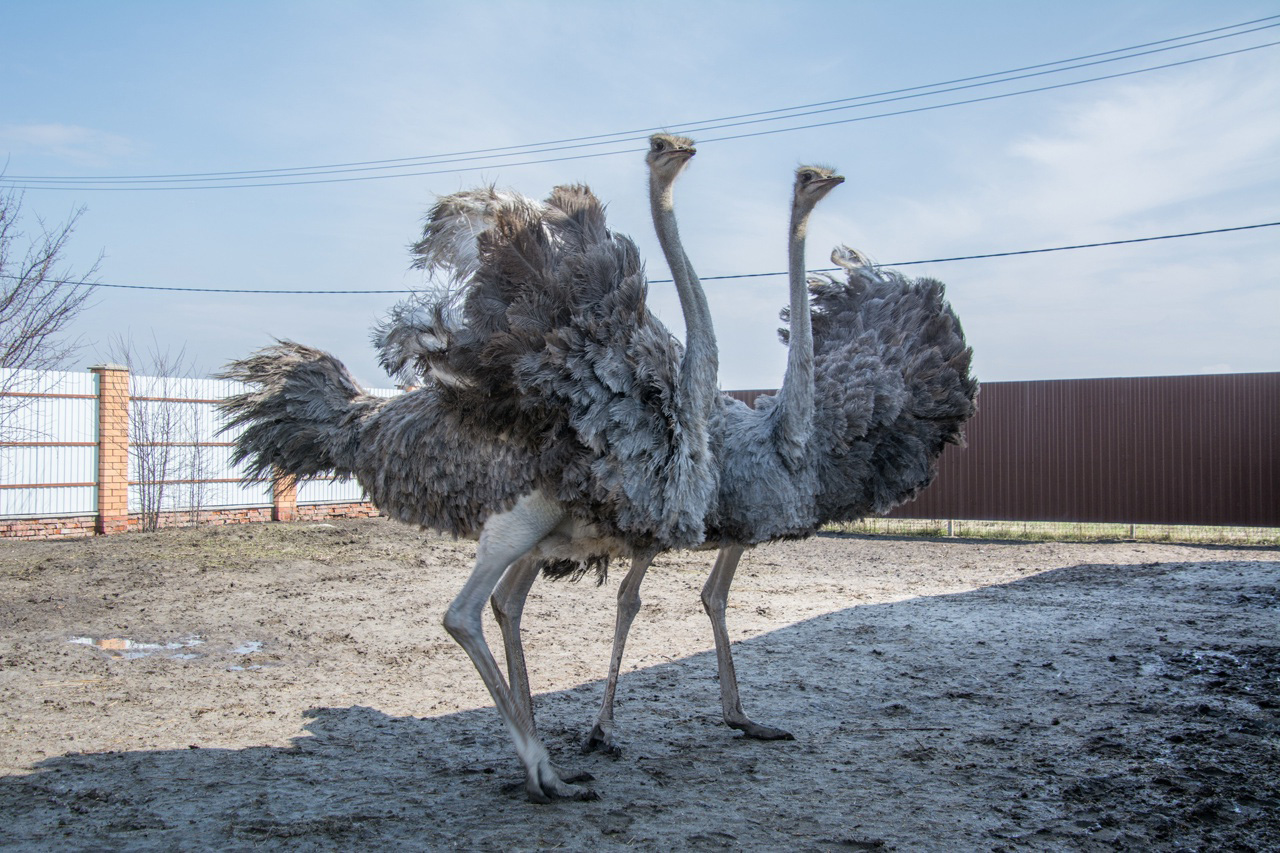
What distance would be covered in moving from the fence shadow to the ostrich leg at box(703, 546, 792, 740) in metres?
0.07

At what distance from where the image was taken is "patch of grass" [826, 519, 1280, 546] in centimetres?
1280

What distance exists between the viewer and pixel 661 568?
9867 mm

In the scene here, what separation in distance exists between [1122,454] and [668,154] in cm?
1123

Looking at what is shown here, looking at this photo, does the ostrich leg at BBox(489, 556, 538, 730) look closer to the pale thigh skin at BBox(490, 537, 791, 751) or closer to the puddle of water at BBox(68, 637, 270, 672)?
the pale thigh skin at BBox(490, 537, 791, 751)

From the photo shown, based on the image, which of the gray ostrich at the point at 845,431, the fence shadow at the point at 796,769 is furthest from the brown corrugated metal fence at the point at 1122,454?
the gray ostrich at the point at 845,431

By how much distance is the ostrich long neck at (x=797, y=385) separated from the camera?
3980mm

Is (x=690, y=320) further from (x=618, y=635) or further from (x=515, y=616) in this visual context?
(x=618, y=635)

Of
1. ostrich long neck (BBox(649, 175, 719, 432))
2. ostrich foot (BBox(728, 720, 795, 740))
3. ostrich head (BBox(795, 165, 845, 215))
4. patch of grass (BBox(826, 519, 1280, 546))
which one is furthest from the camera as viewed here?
patch of grass (BBox(826, 519, 1280, 546))

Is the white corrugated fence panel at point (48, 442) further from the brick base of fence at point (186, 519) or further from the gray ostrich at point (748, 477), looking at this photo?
the gray ostrich at point (748, 477)

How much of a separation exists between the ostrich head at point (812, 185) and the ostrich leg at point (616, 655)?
Answer: 1.76m

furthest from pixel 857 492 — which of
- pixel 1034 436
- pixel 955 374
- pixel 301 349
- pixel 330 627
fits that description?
pixel 1034 436

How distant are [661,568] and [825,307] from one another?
5.14 meters

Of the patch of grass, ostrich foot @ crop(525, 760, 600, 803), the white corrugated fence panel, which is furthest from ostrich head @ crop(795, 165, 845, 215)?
the white corrugated fence panel

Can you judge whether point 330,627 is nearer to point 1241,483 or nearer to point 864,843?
point 864,843
